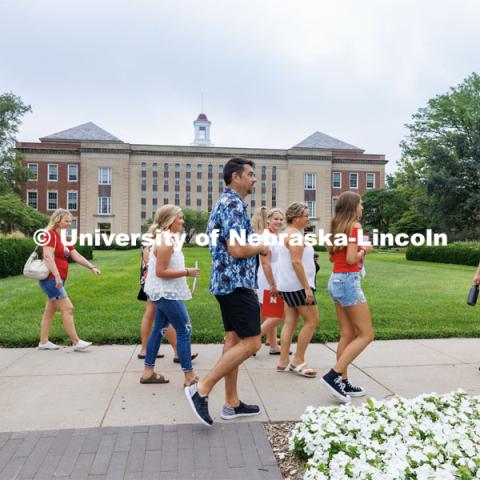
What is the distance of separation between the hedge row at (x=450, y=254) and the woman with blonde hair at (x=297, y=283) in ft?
77.1

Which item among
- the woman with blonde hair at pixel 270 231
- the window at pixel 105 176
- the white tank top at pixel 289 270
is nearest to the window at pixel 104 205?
the window at pixel 105 176

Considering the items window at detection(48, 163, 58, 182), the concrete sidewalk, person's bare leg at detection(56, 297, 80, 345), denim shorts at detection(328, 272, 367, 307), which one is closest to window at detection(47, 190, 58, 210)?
window at detection(48, 163, 58, 182)

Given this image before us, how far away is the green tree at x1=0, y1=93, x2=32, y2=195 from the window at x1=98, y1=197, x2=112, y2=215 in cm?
1515

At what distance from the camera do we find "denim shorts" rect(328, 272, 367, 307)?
431cm

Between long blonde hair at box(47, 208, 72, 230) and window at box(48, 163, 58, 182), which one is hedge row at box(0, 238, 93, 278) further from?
window at box(48, 163, 58, 182)

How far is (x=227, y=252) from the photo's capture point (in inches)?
145

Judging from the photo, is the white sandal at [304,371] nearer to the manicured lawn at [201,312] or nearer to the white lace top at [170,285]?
the white lace top at [170,285]

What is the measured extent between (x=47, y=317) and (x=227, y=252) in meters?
3.72

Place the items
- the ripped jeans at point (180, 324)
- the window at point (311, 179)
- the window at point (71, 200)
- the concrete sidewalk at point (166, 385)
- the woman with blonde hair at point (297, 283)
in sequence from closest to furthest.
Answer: the concrete sidewalk at point (166, 385), the ripped jeans at point (180, 324), the woman with blonde hair at point (297, 283), the window at point (71, 200), the window at point (311, 179)

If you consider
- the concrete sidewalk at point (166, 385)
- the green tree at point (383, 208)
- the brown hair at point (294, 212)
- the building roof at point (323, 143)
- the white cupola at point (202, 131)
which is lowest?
the concrete sidewalk at point (166, 385)

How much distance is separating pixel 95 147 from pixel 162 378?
72499 mm

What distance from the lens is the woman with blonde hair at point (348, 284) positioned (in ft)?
13.9

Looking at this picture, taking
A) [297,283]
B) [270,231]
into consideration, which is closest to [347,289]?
[297,283]

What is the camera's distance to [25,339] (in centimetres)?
671
